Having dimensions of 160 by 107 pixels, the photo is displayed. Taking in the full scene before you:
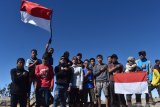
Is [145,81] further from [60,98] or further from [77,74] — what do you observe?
[60,98]

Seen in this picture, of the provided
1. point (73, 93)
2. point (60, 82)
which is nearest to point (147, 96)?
point (73, 93)

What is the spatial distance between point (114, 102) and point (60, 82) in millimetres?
2575

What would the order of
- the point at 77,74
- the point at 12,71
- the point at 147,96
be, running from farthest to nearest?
the point at 147,96, the point at 77,74, the point at 12,71

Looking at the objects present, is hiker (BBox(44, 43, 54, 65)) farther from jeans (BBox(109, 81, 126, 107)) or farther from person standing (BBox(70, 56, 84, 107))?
jeans (BBox(109, 81, 126, 107))

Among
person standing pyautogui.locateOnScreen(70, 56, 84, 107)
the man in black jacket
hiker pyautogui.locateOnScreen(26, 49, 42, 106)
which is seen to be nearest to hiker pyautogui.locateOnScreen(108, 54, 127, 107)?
person standing pyautogui.locateOnScreen(70, 56, 84, 107)

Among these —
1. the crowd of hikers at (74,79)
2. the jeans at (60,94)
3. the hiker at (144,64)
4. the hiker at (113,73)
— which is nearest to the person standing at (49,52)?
the crowd of hikers at (74,79)

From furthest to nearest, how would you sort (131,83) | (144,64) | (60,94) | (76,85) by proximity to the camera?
(144,64), (131,83), (76,85), (60,94)

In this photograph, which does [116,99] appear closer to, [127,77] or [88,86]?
[127,77]

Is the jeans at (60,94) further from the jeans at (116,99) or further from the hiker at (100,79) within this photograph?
the jeans at (116,99)

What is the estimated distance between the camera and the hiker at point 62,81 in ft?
39.7

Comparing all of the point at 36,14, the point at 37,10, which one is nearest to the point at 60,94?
the point at 36,14

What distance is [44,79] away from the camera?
12281 millimetres

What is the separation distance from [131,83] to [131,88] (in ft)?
0.71

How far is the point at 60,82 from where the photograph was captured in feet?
40.0
